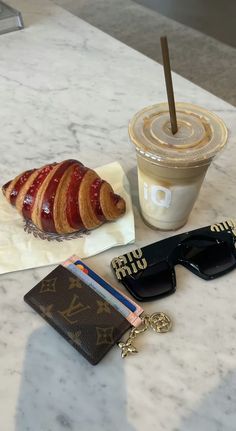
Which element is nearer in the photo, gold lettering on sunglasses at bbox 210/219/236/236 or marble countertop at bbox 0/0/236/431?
marble countertop at bbox 0/0/236/431

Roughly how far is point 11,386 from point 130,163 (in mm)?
379

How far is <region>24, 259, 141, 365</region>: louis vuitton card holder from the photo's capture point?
0.41 metres

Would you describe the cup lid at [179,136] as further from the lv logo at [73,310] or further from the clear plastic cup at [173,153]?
the lv logo at [73,310]

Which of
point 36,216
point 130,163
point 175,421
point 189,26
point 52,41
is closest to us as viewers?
point 175,421

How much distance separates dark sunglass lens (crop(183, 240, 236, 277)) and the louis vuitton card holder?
0.36 feet

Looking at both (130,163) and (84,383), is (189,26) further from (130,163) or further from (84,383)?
(84,383)

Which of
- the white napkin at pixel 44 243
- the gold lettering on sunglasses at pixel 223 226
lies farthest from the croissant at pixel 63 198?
the gold lettering on sunglasses at pixel 223 226

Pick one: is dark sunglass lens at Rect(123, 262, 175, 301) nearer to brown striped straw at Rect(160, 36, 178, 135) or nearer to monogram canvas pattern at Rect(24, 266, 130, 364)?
monogram canvas pattern at Rect(24, 266, 130, 364)

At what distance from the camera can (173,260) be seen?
0.50m

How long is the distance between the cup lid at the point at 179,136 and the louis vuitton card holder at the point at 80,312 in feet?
0.55

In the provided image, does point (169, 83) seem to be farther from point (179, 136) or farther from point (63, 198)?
point (63, 198)

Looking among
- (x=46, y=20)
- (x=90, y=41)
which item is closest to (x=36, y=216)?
(x=90, y=41)

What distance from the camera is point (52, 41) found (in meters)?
0.96

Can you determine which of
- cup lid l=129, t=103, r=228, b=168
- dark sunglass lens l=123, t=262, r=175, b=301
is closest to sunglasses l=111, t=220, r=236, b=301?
dark sunglass lens l=123, t=262, r=175, b=301
